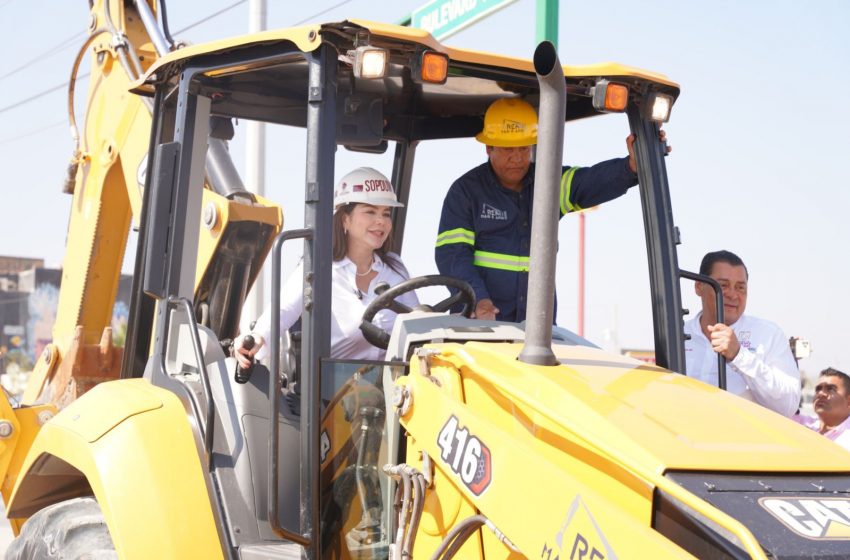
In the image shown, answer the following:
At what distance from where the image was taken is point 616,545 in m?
2.18

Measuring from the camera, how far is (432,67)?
319 cm

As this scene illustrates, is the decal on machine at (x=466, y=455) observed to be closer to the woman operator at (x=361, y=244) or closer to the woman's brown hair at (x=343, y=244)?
the woman operator at (x=361, y=244)

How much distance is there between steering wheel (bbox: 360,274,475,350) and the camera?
339cm

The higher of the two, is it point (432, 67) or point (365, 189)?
point (432, 67)

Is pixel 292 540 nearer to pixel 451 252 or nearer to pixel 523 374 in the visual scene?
pixel 523 374

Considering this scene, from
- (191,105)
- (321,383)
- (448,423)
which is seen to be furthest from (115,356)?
(448,423)

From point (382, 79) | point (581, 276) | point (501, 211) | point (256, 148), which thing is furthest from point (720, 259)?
point (581, 276)

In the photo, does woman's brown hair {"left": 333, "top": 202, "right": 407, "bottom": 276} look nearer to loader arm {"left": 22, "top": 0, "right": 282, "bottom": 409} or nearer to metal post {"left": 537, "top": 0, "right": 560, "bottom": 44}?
loader arm {"left": 22, "top": 0, "right": 282, "bottom": 409}

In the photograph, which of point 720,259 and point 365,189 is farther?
point 720,259

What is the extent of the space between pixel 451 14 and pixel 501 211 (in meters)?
3.94

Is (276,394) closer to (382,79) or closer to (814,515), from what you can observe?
(382,79)

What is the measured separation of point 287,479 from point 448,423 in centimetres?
76

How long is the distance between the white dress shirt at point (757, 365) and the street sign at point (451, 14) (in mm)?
3100

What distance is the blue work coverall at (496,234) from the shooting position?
4.12 meters
